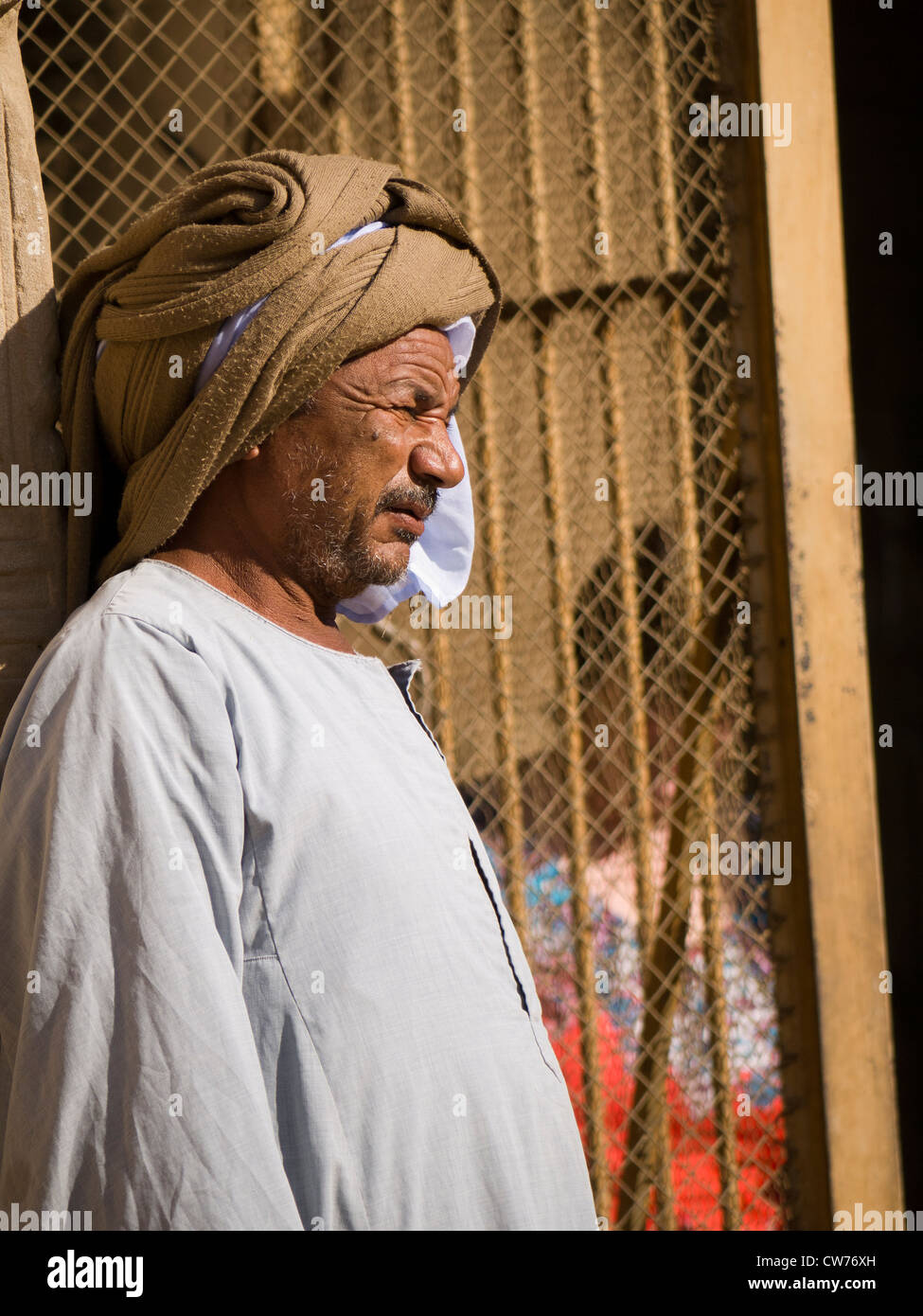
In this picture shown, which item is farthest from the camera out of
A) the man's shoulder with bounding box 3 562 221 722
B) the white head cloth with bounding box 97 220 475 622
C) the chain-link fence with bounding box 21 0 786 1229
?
the chain-link fence with bounding box 21 0 786 1229

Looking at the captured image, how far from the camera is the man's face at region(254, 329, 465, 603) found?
144cm

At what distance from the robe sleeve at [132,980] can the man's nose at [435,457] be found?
504 mm

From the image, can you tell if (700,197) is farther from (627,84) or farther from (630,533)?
(630,533)

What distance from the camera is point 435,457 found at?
151 cm

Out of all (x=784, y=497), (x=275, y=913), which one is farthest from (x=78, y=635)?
(x=784, y=497)

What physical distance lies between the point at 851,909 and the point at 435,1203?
54.1 inches

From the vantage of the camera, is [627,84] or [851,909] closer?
[851,909]

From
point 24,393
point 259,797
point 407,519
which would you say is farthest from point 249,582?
point 24,393

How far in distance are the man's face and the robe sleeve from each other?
0.35 meters

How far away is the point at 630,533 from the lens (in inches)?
95.7

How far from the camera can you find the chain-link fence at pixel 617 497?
2389 millimetres

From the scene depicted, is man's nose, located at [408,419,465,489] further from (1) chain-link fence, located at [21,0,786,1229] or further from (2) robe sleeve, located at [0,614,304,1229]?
(1) chain-link fence, located at [21,0,786,1229]

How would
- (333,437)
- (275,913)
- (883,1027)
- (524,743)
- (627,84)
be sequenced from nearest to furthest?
1. (275,913)
2. (333,437)
3. (883,1027)
4. (627,84)
5. (524,743)

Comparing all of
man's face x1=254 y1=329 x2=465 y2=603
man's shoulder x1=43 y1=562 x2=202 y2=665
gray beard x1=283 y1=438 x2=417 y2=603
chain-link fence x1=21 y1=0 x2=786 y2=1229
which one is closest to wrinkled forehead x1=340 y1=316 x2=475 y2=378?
man's face x1=254 y1=329 x2=465 y2=603
